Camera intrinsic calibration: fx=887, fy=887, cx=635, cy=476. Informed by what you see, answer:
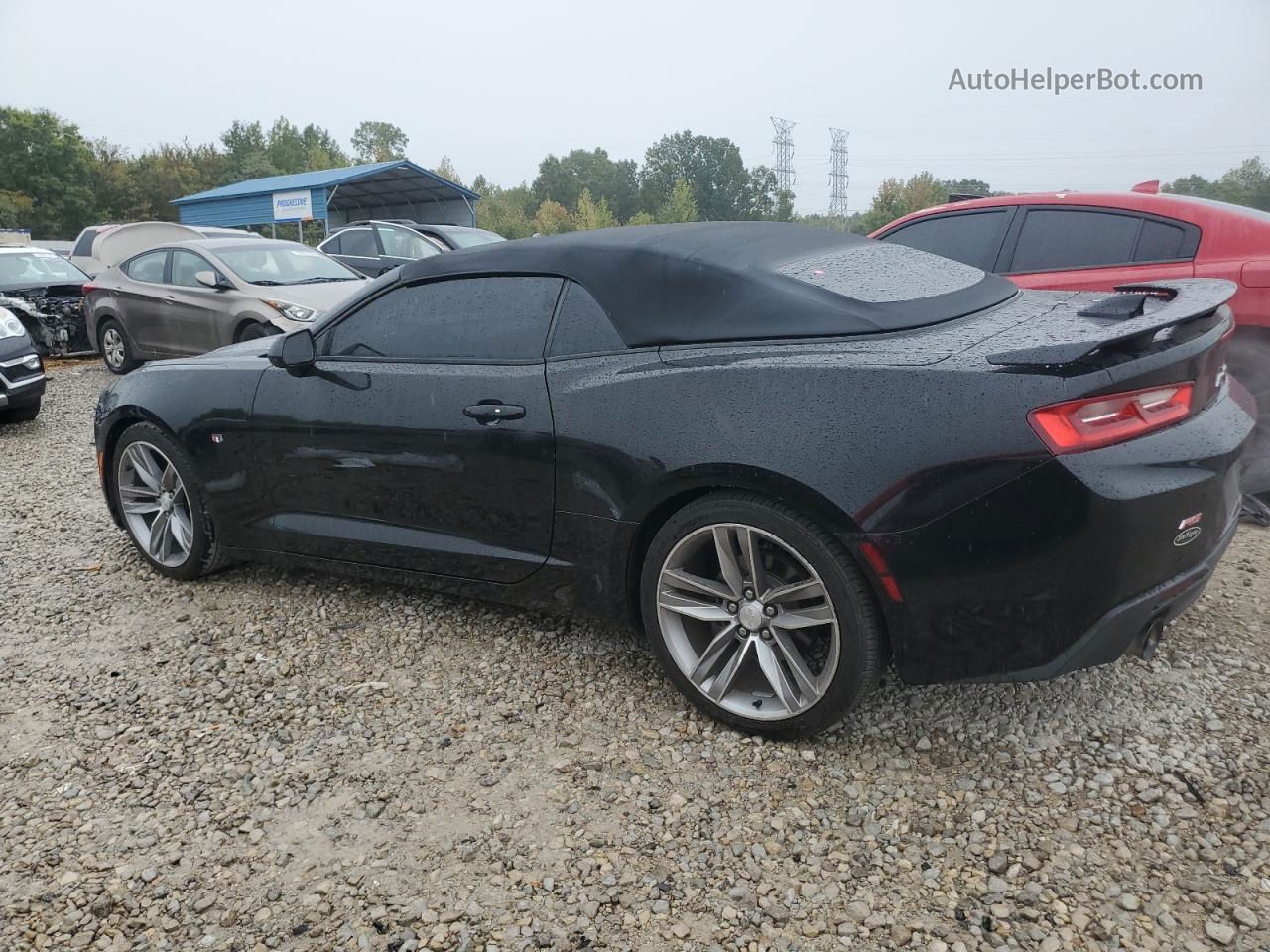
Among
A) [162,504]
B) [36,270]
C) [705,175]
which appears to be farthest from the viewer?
[705,175]

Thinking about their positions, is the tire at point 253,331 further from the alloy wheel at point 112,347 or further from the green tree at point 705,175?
the green tree at point 705,175

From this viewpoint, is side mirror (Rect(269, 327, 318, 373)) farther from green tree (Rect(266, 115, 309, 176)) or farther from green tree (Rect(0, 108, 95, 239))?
green tree (Rect(266, 115, 309, 176))

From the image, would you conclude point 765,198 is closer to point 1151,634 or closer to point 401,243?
point 401,243

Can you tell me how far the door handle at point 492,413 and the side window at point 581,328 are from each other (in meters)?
0.22

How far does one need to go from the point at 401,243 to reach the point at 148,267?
4.01m

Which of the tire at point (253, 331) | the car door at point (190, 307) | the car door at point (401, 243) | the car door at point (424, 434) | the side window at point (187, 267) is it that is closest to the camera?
the car door at point (424, 434)

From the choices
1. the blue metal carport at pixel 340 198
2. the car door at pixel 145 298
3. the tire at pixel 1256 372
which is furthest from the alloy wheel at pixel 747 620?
the blue metal carport at pixel 340 198

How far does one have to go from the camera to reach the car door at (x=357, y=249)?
1271cm

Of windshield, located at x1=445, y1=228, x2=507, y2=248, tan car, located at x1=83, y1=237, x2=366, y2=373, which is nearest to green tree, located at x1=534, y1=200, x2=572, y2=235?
windshield, located at x1=445, y1=228, x2=507, y2=248

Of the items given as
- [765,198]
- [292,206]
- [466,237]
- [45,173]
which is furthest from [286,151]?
[466,237]

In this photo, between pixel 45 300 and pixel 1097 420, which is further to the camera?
pixel 45 300

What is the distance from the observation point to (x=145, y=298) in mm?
9617

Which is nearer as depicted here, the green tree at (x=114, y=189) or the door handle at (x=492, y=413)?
the door handle at (x=492, y=413)

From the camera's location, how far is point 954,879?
2.11 metres
